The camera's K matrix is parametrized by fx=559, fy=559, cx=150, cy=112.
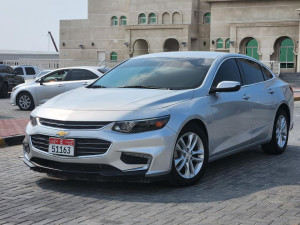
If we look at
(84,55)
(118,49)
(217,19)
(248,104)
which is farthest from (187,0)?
(248,104)

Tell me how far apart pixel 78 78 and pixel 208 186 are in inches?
469

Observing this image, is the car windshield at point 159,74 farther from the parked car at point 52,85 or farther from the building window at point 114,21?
the building window at point 114,21

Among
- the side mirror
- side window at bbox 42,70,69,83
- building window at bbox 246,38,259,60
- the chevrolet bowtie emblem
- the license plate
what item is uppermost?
building window at bbox 246,38,259,60

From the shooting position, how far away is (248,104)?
802 cm

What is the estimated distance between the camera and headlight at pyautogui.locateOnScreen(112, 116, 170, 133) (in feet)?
20.0

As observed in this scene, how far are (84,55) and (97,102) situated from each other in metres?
65.2

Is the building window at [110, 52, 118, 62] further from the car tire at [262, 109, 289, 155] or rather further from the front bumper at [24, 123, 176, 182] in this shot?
the front bumper at [24, 123, 176, 182]

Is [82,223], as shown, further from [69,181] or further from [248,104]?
[248,104]

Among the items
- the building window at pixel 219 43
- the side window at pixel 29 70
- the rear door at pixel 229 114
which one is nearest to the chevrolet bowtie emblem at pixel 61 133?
the rear door at pixel 229 114

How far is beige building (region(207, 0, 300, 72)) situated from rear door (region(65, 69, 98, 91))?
38.0 meters

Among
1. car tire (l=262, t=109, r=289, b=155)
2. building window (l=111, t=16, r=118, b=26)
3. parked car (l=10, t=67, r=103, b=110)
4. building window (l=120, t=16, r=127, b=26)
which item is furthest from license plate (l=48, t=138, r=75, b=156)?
building window (l=111, t=16, r=118, b=26)

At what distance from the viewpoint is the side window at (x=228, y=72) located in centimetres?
759

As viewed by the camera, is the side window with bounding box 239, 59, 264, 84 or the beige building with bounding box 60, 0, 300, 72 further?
the beige building with bounding box 60, 0, 300, 72

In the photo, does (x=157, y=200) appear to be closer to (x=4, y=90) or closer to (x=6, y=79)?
(x=6, y=79)
